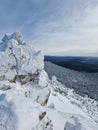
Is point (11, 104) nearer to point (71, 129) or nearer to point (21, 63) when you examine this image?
point (71, 129)

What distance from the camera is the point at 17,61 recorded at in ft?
49.7

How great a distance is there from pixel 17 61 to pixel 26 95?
415cm

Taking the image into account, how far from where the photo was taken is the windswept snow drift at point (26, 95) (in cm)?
584

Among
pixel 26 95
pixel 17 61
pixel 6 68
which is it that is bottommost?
pixel 26 95

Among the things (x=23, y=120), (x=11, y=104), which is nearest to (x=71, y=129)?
(x=23, y=120)

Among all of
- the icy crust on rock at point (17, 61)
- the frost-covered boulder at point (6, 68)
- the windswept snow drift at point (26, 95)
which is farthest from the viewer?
the icy crust on rock at point (17, 61)

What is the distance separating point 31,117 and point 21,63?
31.1 ft

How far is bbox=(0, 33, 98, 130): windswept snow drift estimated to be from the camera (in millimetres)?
5845

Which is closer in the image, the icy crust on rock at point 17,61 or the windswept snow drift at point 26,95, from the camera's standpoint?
the windswept snow drift at point 26,95

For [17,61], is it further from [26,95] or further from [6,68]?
[26,95]

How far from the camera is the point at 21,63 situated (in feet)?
49.3

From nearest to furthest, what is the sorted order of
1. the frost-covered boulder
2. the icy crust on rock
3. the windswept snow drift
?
1. the windswept snow drift
2. the frost-covered boulder
3. the icy crust on rock

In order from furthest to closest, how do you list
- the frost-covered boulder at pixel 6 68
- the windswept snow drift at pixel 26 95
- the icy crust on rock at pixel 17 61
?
the icy crust on rock at pixel 17 61 < the frost-covered boulder at pixel 6 68 < the windswept snow drift at pixel 26 95

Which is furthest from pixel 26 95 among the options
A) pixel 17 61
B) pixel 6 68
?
pixel 17 61
